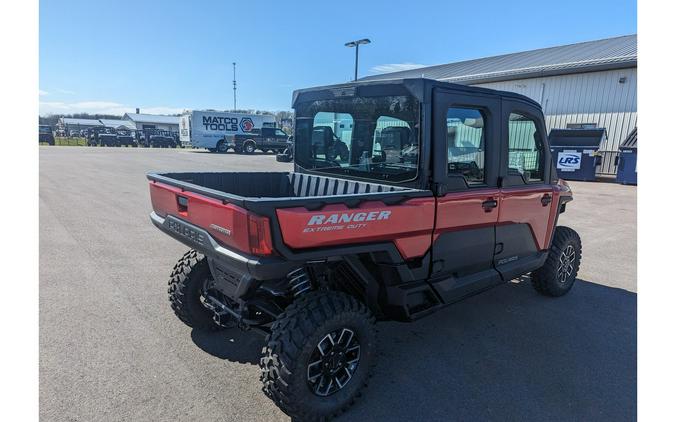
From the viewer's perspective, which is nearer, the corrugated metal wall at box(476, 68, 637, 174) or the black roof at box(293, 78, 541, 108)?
the black roof at box(293, 78, 541, 108)

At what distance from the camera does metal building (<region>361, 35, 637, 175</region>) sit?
693 inches

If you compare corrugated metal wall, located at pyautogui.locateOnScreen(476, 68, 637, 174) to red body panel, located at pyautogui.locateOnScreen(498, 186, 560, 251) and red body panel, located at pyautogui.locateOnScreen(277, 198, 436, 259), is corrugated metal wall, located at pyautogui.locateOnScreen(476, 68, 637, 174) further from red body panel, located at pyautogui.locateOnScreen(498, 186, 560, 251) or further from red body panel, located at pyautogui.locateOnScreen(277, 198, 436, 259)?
red body panel, located at pyautogui.locateOnScreen(277, 198, 436, 259)

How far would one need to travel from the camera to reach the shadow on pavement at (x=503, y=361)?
2803 mm

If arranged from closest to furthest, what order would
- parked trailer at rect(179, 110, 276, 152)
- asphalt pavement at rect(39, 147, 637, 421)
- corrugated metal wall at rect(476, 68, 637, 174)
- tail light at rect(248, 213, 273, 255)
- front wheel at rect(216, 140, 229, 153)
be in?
1. tail light at rect(248, 213, 273, 255)
2. asphalt pavement at rect(39, 147, 637, 421)
3. corrugated metal wall at rect(476, 68, 637, 174)
4. parked trailer at rect(179, 110, 276, 152)
5. front wheel at rect(216, 140, 229, 153)

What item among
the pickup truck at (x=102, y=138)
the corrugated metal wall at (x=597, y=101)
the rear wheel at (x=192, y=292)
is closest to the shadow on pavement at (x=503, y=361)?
the rear wheel at (x=192, y=292)

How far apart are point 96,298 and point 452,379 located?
370cm

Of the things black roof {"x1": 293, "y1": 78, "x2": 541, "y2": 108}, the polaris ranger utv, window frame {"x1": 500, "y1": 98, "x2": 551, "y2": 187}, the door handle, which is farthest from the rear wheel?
window frame {"x1": 500, "y1": 98, "x2": 551, "y2": 187}

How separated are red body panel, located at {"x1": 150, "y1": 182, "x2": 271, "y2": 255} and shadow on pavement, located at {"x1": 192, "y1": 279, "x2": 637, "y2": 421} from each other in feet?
4.06

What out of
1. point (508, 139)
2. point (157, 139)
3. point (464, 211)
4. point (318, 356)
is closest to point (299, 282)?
point (318, 356)

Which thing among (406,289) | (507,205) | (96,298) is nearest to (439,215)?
(406,289)

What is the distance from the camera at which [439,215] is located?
124 inches

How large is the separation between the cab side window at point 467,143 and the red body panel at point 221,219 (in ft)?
5.69

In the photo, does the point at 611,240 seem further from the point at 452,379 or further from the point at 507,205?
the point at 452,379

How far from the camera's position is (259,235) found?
2.34 metres
